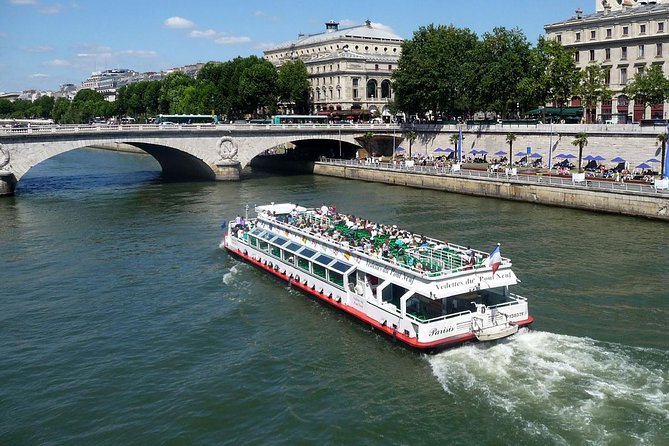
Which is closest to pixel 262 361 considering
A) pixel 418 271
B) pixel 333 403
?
pixel 333 403

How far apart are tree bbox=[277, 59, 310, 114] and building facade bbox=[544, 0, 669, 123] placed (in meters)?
52.4

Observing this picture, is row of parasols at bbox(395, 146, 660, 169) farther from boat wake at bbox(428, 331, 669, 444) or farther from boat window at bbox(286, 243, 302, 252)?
boat wake at bbox(428, 331, 669, 444)

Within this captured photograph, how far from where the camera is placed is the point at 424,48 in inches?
3888

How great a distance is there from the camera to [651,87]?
78.9 metres

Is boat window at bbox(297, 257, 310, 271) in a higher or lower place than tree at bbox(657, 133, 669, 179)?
lower

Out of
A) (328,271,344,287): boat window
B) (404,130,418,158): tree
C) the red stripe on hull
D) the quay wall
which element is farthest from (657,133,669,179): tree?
(328,271,344,287): boat window

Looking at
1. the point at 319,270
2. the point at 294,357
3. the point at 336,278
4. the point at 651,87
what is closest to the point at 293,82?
the point at 651,87

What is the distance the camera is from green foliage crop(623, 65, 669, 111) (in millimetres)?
79000

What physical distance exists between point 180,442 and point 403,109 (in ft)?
291

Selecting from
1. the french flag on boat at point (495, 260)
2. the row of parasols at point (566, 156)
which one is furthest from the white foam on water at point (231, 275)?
the row of parasols at point (566, 156)

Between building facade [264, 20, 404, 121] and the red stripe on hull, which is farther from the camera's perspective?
building facade [264, 20, 404, 121]

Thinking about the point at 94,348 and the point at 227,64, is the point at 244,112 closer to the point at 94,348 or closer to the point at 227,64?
the point at 227,64

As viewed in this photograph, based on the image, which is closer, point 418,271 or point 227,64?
point 418,271

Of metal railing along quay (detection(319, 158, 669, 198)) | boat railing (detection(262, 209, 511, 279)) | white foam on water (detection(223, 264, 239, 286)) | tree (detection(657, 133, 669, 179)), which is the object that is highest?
tree (detection(657, 133, 669, 179))
